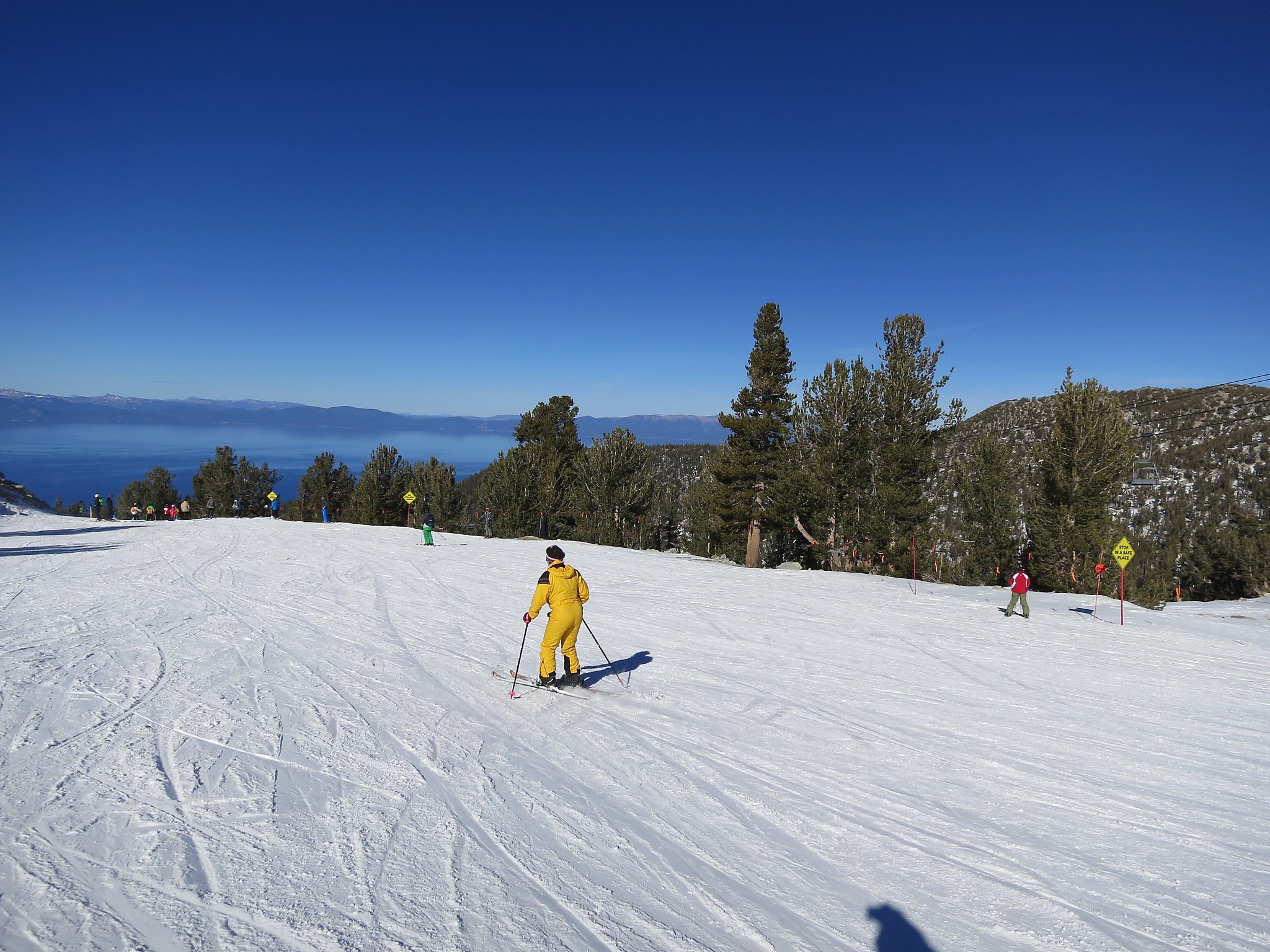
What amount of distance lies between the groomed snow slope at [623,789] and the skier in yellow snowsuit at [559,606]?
60 centimetres

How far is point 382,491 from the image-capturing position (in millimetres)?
→ 51219

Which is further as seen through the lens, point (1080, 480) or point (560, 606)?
point (1080, 480)

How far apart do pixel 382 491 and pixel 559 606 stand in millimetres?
47598

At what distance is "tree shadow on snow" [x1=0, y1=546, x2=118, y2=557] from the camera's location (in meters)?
20.6

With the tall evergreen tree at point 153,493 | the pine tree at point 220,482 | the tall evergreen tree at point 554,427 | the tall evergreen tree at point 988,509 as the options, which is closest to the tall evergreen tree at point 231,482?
the pine tree at point 220,482

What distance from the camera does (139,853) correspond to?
4.30 m

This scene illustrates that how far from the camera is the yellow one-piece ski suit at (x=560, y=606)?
7941 millimetres

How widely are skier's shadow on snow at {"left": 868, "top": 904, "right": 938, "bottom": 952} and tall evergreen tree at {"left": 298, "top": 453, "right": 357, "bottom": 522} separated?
57.9 metres

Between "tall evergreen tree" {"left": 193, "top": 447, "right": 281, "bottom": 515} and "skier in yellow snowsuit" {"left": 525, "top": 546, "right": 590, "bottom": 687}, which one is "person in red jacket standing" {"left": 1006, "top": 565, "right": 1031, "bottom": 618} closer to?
"skier in yellow snowsuit" {"left": 525, "top": 546, "right": 590, "bottom": 687}

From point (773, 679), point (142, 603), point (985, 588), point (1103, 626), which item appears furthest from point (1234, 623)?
point (142, 603)

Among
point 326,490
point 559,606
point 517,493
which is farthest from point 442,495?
point 559,606

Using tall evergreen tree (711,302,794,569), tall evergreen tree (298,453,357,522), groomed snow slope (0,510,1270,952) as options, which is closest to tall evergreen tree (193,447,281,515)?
tall evergreen tree (298,453,357,522)

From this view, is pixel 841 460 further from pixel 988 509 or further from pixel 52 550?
pixel 52 550

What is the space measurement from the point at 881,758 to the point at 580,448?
40730 mm
